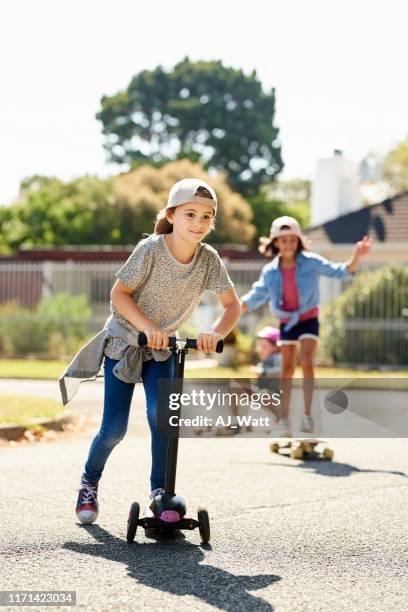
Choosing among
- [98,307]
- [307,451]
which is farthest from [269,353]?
[98,307]

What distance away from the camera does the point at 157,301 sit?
217 inches

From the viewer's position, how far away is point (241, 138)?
240 feet

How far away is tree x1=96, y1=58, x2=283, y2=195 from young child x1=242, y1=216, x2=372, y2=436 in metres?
62.1

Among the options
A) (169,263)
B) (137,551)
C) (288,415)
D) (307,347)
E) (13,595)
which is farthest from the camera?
(307,347)

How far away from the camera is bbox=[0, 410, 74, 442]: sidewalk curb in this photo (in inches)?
406

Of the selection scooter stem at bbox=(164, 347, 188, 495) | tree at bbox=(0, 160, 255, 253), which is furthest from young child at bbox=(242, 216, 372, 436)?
tree at bbox=(0, 160, 255, 253)

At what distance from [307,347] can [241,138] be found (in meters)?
64.9

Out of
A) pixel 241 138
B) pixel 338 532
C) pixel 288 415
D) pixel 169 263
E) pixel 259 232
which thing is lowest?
pixel 338 532

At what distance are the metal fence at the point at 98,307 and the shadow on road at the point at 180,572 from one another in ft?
58.1

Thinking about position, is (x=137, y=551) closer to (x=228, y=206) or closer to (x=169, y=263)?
(x=169, y=263)

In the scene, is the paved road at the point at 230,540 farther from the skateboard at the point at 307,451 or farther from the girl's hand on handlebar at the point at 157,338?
the girl's hand on handlebar at the point at 157,338

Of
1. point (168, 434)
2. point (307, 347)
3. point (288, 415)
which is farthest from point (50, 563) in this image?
point (307, 347)

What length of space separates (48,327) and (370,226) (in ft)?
26.6

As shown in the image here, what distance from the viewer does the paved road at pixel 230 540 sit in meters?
4.32
